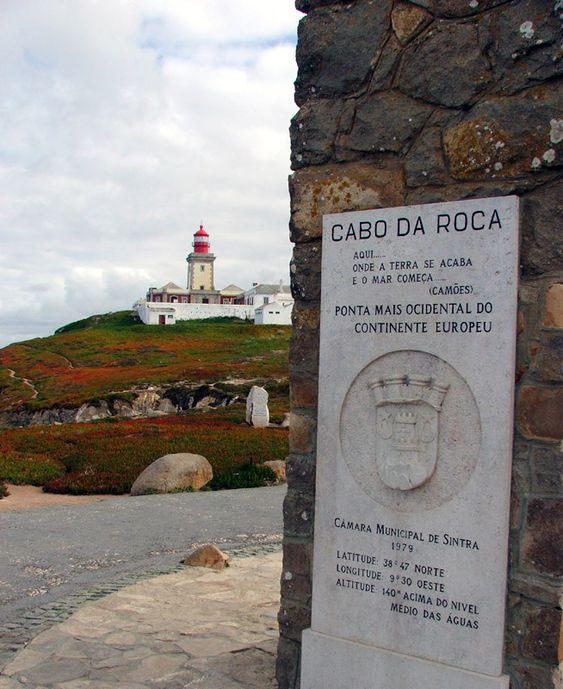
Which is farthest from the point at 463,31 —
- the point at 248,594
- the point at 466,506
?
the point at 248,594

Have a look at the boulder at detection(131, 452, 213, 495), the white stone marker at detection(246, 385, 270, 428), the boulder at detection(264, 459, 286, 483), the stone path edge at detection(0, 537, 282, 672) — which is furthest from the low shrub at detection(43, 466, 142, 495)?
the white stone marker at detection(246, 385, 270, 428)

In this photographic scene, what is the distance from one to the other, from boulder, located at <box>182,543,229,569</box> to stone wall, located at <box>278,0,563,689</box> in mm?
3405

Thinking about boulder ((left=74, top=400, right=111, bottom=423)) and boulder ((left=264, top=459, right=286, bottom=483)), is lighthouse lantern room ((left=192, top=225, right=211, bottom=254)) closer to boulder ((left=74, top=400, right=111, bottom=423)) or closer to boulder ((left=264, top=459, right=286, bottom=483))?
boulder ((left=74, top=400, right=111, bottom=423))

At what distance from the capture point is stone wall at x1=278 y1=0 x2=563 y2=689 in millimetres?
3455

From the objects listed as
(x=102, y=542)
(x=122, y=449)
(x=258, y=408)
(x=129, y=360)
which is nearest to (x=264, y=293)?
(x=129, y=360)

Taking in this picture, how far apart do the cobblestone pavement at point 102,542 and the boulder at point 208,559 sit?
192 millimetres

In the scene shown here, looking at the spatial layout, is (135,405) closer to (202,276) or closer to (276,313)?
(276,313)

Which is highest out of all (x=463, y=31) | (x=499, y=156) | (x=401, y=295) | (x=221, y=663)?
(x=463, y=31)

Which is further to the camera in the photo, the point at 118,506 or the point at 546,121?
the point at 118,506

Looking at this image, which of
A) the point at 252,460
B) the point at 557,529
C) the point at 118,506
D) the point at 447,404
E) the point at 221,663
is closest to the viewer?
the point at 557,529

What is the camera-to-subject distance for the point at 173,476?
47.2 ft

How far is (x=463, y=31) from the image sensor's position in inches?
146

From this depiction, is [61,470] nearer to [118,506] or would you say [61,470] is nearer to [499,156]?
[118,506]

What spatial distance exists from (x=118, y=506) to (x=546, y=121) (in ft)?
33.8
